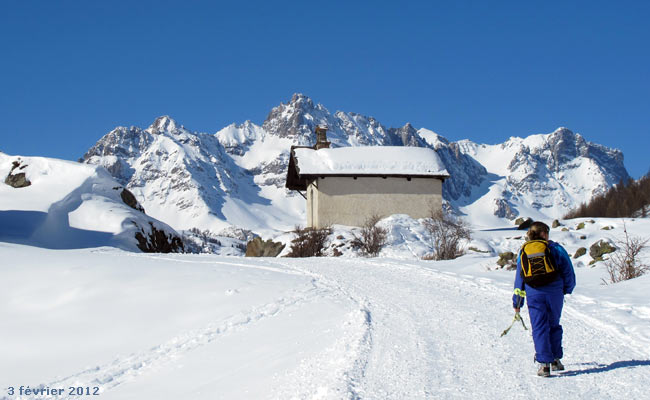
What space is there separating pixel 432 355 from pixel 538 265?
148 centimetres

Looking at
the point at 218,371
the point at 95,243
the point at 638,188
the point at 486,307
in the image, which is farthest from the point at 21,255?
the point at 638,188

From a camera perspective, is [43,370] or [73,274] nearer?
[43,370]

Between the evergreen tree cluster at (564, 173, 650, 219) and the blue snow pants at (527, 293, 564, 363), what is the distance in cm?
2554

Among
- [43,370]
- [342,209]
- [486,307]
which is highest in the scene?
[342,209]

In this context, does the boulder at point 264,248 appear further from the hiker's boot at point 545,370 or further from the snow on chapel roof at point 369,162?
the hiker's boot at point 545,370

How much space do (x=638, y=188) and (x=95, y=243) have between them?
2631 cm

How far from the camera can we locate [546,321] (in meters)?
6.29

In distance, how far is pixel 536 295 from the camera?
6355mm

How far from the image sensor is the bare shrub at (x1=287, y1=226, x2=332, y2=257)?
26.7 m

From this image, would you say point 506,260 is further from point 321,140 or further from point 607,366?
point 321,140

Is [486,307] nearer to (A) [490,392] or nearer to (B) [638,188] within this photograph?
(A) [490,392]

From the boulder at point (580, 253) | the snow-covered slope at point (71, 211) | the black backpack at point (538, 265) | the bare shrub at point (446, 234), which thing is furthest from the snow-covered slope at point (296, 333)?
the bare shrub at point (446, 234)

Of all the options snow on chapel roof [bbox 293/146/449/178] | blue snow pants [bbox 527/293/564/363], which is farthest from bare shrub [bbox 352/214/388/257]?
blue snow pants [bbox 527/293/564/363]

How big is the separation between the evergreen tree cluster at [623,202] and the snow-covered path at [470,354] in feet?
72.4
